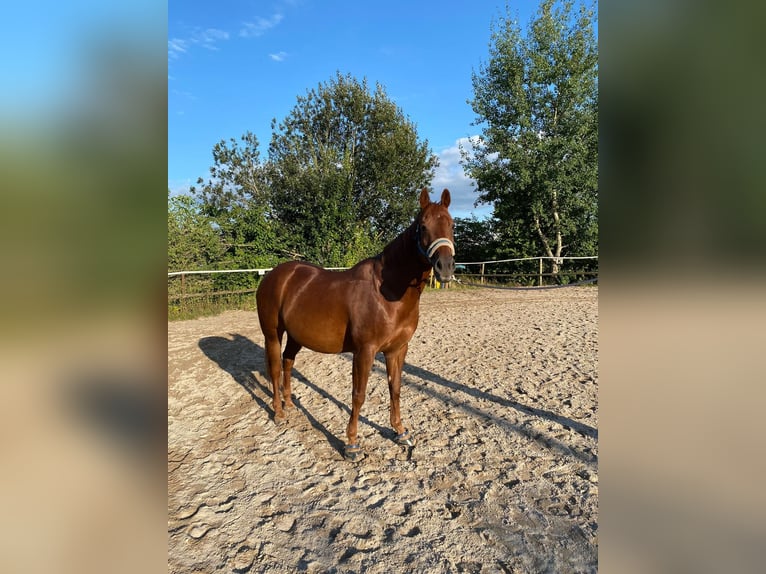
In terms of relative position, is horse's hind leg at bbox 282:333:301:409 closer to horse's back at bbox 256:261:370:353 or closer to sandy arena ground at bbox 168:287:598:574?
sandy arena ground at bbox 168:287:598:574

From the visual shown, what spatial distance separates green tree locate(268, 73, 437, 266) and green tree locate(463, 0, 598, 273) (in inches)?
132

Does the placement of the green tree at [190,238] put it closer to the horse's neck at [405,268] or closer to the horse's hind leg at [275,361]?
the horse's hind leg at [275,361]

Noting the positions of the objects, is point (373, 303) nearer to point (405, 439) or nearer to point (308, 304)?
point (308, 304)

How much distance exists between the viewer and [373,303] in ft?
10.0

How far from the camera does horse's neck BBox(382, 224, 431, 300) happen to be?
2.91 meters

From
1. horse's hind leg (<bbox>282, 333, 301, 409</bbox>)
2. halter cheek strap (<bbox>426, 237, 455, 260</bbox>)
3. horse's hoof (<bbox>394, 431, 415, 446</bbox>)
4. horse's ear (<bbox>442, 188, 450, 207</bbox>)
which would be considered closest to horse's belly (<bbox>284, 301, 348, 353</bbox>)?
horse's hind leg (<bbox>282, 333, 301, 409</bbox>)

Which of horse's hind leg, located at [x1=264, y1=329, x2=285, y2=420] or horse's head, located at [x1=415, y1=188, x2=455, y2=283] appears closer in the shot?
horse's head, located at [x1=415, y1=188, x2=455, y2=283]

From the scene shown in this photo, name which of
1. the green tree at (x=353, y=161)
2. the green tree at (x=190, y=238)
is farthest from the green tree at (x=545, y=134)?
the green tree at (x=190, y=238)

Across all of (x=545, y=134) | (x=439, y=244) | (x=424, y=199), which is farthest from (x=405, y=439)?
(x=545, y=134)

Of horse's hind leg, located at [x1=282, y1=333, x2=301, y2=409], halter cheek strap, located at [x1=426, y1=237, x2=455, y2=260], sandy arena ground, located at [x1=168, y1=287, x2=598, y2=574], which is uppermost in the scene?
halter cheek strap, located at [x1=426, y1=237, x2=455, y2=260]

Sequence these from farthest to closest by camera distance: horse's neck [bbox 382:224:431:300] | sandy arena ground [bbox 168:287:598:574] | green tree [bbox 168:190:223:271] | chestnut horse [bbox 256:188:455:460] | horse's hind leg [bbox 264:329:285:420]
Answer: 1. green tree [bbox 168:190:223:271]
2. horse's hind leg [bbox 264:329:285:420]
3. horse's neck [bbox 382:224:431:300]
4. chestnut horse [bbox 256:188:455:460]
5. sandy arena ground [bbox 168:287:598:574]
